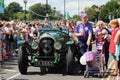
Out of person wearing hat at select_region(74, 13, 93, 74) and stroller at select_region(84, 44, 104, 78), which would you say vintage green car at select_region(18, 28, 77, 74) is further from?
stroller at select_region(84, 44, 104, 78)

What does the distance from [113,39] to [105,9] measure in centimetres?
13942

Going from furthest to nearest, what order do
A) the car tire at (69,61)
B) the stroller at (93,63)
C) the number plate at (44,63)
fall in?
1. the number plate at (44,63)
2. the car tire at (69,61)
3. the stroller at (93,63)

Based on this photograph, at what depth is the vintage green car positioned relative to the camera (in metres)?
14.2

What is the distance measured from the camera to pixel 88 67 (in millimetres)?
13523

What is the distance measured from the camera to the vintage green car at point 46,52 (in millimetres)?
14180

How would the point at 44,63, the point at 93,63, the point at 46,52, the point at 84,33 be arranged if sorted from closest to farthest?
1. the point at 93,63
2. the point at 84,33
3. the point at 44,63
4. the point at 46,52

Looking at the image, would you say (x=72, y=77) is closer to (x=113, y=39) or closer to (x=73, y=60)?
(x=73, y=60)

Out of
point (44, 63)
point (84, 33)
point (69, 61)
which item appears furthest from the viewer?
point (44, 63)

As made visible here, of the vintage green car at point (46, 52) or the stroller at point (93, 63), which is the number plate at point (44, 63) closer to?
the vintage green car at point (46, 52)

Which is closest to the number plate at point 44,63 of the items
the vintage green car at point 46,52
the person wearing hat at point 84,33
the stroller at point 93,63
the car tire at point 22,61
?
the vintage green car at point 46,52

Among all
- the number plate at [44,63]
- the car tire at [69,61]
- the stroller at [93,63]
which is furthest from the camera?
the number plate at [44,63]

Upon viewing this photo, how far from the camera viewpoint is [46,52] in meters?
14.5

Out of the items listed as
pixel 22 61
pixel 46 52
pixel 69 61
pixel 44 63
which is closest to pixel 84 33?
pixel 69 61

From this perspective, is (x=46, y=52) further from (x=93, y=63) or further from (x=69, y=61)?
(x=93, y=63)
